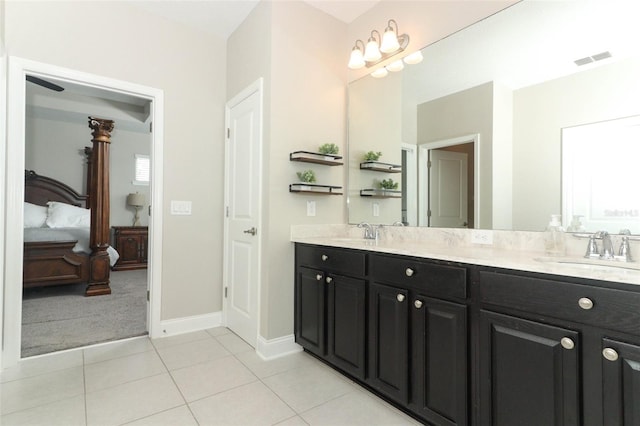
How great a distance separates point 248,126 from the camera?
8.93 ft

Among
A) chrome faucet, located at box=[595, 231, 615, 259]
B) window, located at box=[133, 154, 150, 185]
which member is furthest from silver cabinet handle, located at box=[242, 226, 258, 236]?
window, located at box=[133, 154, 150, 185]

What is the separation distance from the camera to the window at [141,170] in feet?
21.0

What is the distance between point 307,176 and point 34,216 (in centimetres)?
478

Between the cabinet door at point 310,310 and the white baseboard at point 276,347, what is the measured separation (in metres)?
0.08

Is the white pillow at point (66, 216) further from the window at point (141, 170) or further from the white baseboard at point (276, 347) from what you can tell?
the white baseboard at point (276, 347)

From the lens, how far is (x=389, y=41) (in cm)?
232

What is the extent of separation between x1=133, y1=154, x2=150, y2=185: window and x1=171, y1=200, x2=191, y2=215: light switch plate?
428 centimetres

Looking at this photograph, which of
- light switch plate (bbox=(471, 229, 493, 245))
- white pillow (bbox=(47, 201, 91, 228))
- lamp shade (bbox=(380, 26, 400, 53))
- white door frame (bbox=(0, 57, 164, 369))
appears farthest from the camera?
white pillow (bbox=(47, 201, 91, 228))

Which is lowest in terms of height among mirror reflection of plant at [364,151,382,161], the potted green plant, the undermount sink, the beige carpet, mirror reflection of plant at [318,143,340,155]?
the beige carpet

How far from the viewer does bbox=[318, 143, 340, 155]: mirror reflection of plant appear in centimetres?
257

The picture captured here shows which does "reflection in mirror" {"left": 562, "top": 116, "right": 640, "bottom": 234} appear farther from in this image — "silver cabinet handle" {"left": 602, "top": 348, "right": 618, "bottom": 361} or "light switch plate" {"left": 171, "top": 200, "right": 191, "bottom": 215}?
"light switch plate" {"left": 171, "top": 200, "right": 191, "bottom": 215}

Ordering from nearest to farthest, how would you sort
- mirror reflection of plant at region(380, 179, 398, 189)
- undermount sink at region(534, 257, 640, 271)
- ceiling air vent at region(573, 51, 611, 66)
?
undermount sink at region(534, 257, 640, 271) < ceiling air vent at region(573, 51, 611, 66) < mirror reflection of plant at region(380, 179, 398, 189)

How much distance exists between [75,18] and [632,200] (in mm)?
3617

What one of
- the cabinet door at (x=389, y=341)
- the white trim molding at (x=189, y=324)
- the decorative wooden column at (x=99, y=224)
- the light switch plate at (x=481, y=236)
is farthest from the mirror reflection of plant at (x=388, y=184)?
the decorative wooden column at (x=99, y=224)
